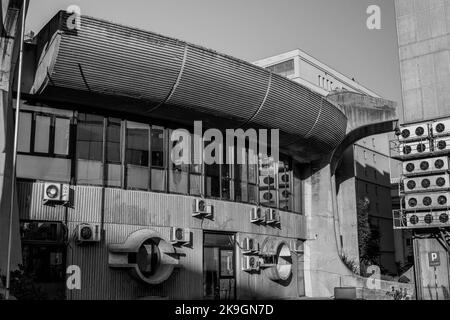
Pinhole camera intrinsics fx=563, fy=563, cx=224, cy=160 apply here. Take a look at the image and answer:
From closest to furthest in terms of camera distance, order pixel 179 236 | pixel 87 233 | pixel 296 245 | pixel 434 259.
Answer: pixel 87 233 < pixel 179 236 < pixel 434 259 < pixel 296 245

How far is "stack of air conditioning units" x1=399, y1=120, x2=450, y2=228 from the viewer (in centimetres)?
2755

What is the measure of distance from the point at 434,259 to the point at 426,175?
4.35m

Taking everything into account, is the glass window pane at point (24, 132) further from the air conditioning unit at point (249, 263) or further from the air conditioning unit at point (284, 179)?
the air conditioning unit at point (284, 179)

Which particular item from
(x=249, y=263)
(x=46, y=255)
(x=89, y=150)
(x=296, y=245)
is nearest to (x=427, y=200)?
(x=296, y=245)

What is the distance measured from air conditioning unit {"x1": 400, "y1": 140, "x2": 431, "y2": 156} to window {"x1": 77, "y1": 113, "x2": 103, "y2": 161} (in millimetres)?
16010

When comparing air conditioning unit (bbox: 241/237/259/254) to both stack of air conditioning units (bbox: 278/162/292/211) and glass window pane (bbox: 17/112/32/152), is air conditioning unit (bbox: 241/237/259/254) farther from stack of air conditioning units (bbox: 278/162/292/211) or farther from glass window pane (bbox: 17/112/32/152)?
glass window pane (bbox: 17/112/32/152)

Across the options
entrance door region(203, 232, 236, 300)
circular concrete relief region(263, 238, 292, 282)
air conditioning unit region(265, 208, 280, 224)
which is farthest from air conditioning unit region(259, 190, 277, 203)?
entrance door region(203, 232, 236, 300)

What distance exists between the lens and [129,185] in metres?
21.4

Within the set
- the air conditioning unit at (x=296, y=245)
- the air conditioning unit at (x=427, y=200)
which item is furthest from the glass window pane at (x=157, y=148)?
the air conditioning unit at (x=427, y=200)

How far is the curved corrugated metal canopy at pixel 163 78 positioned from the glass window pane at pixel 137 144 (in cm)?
64

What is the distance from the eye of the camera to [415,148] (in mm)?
28703

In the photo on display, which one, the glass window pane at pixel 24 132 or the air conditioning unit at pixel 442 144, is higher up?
the air conditioning unit at pixel 442 144

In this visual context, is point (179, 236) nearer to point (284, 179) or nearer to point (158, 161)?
point (158, 161)

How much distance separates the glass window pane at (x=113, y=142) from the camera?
21.1 metres
